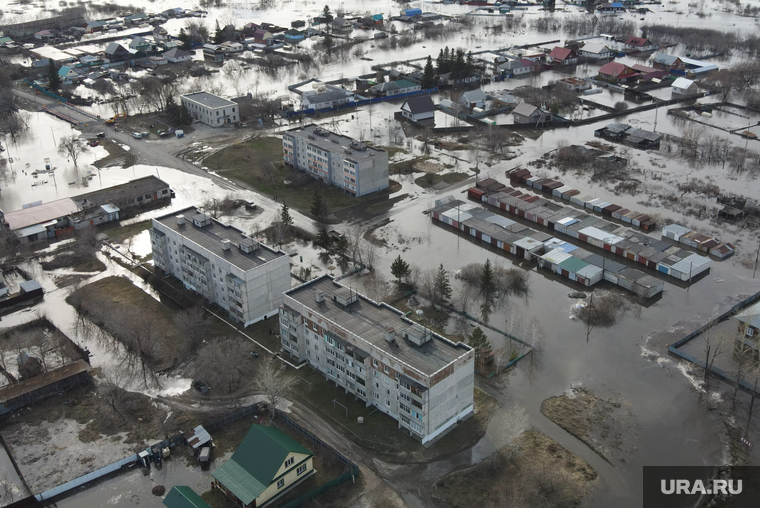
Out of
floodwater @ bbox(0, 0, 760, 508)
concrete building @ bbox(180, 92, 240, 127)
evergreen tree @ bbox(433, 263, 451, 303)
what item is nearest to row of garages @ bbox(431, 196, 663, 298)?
floodwater @ bbox(0, 0, 760, 508)

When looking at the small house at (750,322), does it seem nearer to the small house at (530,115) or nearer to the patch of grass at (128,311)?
the patch of grass at (128,311)

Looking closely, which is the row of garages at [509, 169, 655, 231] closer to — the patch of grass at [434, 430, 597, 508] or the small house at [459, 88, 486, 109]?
the small house at [459, 88, 486, 109]

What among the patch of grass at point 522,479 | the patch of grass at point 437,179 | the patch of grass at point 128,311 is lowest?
the patch of grass at point 522,479

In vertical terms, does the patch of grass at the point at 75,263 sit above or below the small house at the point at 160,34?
below

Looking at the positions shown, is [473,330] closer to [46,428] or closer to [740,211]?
[46,428]

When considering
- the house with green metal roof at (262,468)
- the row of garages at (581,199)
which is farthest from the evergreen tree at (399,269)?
the row of garages at (581,199)

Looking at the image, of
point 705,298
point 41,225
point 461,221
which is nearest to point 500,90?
point 461,221
